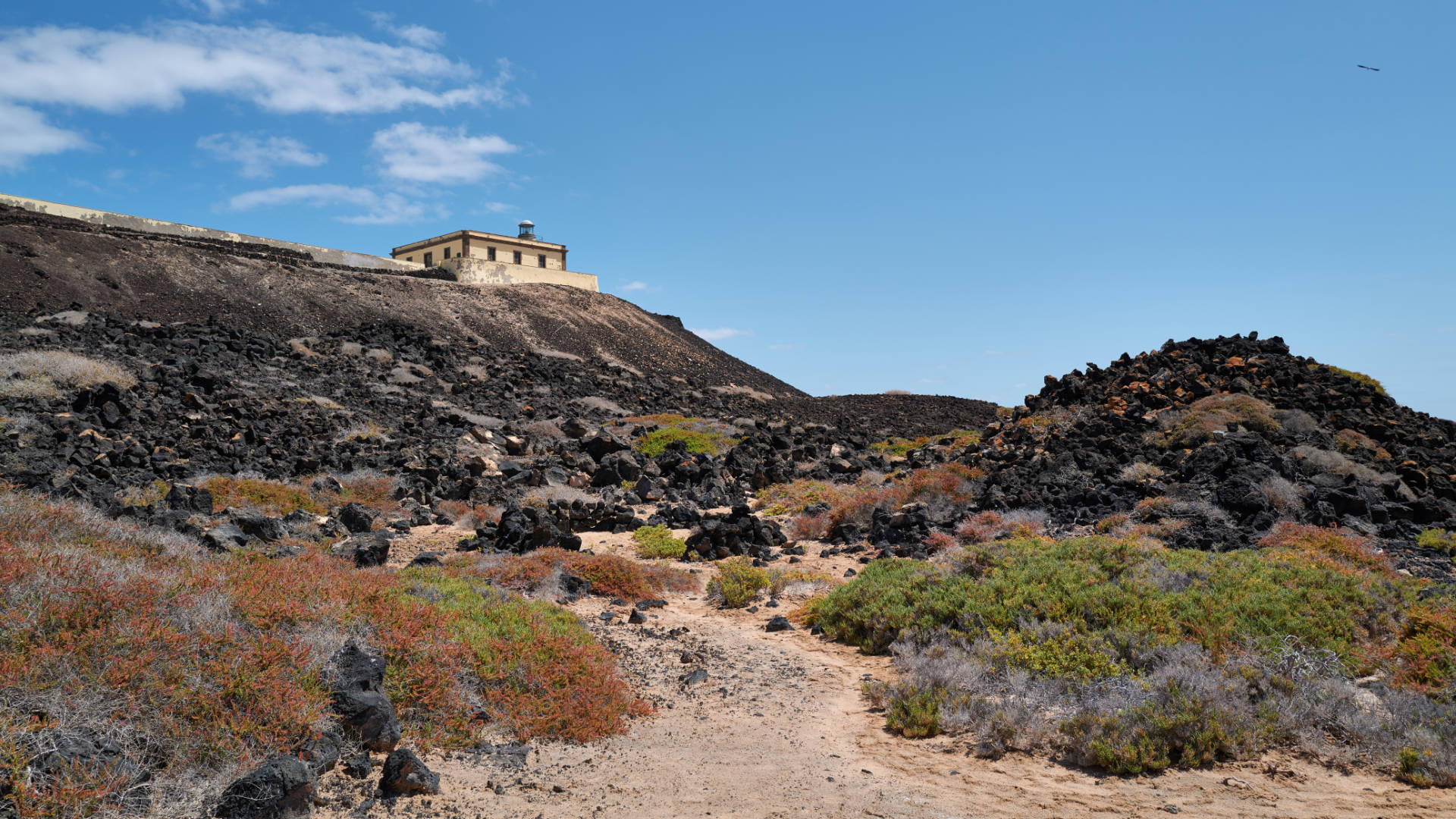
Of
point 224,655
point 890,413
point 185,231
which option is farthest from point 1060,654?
point 185,231

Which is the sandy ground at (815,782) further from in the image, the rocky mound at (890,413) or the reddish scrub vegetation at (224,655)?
the rocky mound at (890,413)

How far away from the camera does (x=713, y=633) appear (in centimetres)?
977

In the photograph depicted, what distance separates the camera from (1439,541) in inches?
458

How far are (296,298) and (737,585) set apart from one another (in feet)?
124

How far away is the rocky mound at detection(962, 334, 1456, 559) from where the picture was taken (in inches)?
509

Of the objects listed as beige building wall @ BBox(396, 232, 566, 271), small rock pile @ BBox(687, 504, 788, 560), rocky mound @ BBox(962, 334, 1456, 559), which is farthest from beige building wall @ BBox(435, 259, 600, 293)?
small rock pile @ BBox(687, 504, 788, 560)

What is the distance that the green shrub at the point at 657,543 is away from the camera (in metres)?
13.9

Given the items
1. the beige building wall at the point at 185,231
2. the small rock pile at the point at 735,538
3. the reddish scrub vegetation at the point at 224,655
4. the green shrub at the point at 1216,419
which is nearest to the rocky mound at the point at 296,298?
the beige building wall at the point at 185,231

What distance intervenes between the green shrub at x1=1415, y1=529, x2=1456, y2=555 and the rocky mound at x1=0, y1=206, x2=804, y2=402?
1428 inches

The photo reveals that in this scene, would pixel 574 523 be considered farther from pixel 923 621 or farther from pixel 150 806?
pixel 150 806

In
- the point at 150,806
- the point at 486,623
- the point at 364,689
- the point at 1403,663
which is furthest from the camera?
the point at 486,623

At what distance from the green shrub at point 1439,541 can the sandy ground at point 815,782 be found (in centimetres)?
814

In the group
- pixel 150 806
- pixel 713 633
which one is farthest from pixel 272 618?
pixel 713 633

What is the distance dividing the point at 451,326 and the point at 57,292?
17.4m
